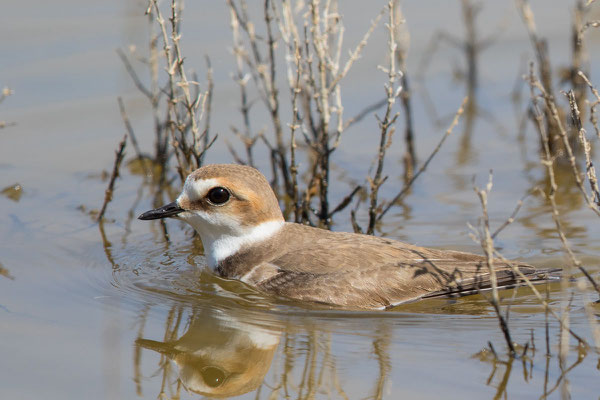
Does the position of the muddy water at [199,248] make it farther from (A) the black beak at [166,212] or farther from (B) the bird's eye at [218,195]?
(B) the bird's eye at [218,195]

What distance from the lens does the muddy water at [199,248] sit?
588cm

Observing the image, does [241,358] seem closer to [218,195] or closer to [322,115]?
[218,195]

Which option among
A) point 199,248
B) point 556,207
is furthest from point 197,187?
point 556,207

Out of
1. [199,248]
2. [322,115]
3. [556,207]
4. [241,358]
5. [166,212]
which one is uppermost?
[322,115]

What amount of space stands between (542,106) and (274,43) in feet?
11.8

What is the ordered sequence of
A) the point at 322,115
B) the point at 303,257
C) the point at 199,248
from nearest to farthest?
1. the point at 303,257
2. the point at 322,115
3. the point at 199,248

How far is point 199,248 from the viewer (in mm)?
8531

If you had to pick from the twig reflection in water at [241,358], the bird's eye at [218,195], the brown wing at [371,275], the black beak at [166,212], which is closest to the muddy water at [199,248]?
the twig reflection in water at [241,358]

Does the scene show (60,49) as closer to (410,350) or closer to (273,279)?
(273,279)

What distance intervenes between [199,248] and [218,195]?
1.26 m

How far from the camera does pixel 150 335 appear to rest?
658cm

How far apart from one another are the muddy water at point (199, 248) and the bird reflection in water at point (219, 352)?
16 mm

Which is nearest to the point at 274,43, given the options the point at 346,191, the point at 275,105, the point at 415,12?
the point at 275,105

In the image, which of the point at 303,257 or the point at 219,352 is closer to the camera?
the point at 219,352
